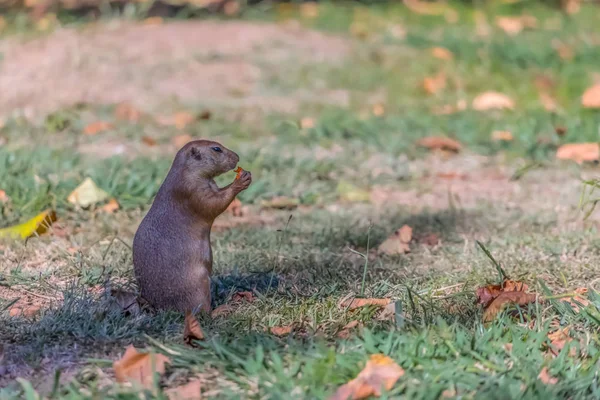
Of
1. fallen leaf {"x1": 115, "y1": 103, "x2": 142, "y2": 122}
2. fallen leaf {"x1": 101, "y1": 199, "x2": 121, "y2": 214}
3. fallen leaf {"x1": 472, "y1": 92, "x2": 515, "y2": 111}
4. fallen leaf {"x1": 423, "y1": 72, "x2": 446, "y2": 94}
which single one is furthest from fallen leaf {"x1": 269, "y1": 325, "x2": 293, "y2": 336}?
fallen leaf {"x1": 423, "y1": 72, "x2": 446, "y2": 94}

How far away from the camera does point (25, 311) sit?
3.18 meters

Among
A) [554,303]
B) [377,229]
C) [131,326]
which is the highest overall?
[131,326]

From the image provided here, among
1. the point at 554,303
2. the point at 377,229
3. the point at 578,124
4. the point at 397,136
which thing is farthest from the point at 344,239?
the point at 578,124

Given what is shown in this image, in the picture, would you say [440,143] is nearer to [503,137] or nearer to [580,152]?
[503,137]

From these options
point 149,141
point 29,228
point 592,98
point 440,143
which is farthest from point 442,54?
point 29,228

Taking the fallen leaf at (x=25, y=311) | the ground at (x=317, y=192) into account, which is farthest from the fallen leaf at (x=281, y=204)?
the fallen leaf at (x=25, y=311)

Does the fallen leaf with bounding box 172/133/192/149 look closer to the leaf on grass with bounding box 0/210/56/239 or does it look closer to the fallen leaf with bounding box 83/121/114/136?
the fallen leaf with bounding box 83/121/114/136

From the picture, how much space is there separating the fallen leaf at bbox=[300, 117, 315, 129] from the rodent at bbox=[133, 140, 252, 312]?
307cm

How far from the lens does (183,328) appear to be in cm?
298

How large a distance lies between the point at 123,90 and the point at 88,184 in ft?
8.19

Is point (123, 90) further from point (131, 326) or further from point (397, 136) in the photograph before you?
point (131, 326)

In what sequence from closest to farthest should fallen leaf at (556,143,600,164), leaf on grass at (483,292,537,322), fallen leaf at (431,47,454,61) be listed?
1. leaf on grass at (483,292,537,322)
2. fallen leaf at (556,143,600,164)
3. fallen leaf at (431,47,454,61)

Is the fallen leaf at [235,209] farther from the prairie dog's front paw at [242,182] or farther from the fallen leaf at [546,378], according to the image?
the fallen leaf at [546,378]

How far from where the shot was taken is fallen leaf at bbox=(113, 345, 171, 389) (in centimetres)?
257
